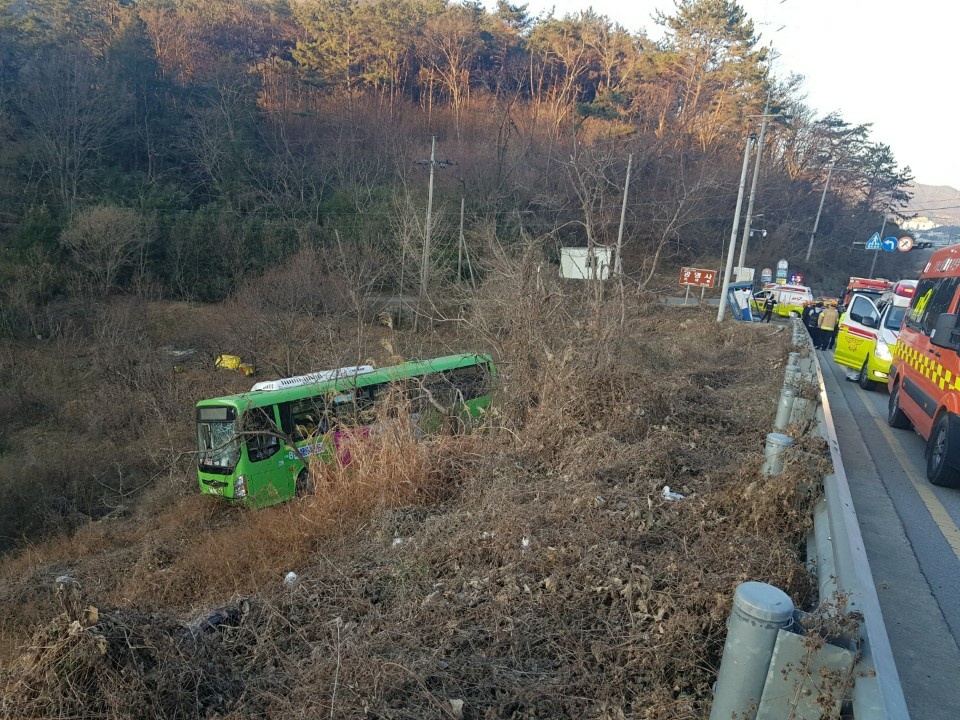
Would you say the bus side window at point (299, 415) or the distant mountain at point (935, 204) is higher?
the distant mountain at point (935, 204)

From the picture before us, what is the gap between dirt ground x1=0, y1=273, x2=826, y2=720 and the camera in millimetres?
3238

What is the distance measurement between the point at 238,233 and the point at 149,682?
32812 mm

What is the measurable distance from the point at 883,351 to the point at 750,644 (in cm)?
1182

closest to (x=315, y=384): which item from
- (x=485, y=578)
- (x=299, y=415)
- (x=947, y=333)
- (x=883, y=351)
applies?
(x=299, y=415)

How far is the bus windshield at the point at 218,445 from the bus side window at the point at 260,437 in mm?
264

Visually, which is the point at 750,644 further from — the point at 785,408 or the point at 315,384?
the point at 315,384

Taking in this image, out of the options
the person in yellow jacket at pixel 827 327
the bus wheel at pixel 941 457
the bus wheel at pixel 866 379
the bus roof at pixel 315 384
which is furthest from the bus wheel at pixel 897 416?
the person in yellow jacket at pixel 827 327

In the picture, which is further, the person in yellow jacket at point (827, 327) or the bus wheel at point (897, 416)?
the person in yellow jacket at point (827, 327)

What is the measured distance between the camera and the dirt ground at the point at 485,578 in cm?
324

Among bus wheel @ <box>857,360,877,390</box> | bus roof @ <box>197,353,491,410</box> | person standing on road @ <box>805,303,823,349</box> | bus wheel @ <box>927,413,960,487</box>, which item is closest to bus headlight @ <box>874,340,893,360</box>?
bus wheel @ <box>857,360,877,390</box>

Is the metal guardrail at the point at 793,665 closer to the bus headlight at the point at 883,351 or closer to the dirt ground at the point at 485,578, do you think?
the dirt ground at the point at 485,578

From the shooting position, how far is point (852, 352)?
13312mm

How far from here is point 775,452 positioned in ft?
15.9

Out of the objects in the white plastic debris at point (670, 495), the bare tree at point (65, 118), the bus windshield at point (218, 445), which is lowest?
the bus windshield at point (218, 445)
